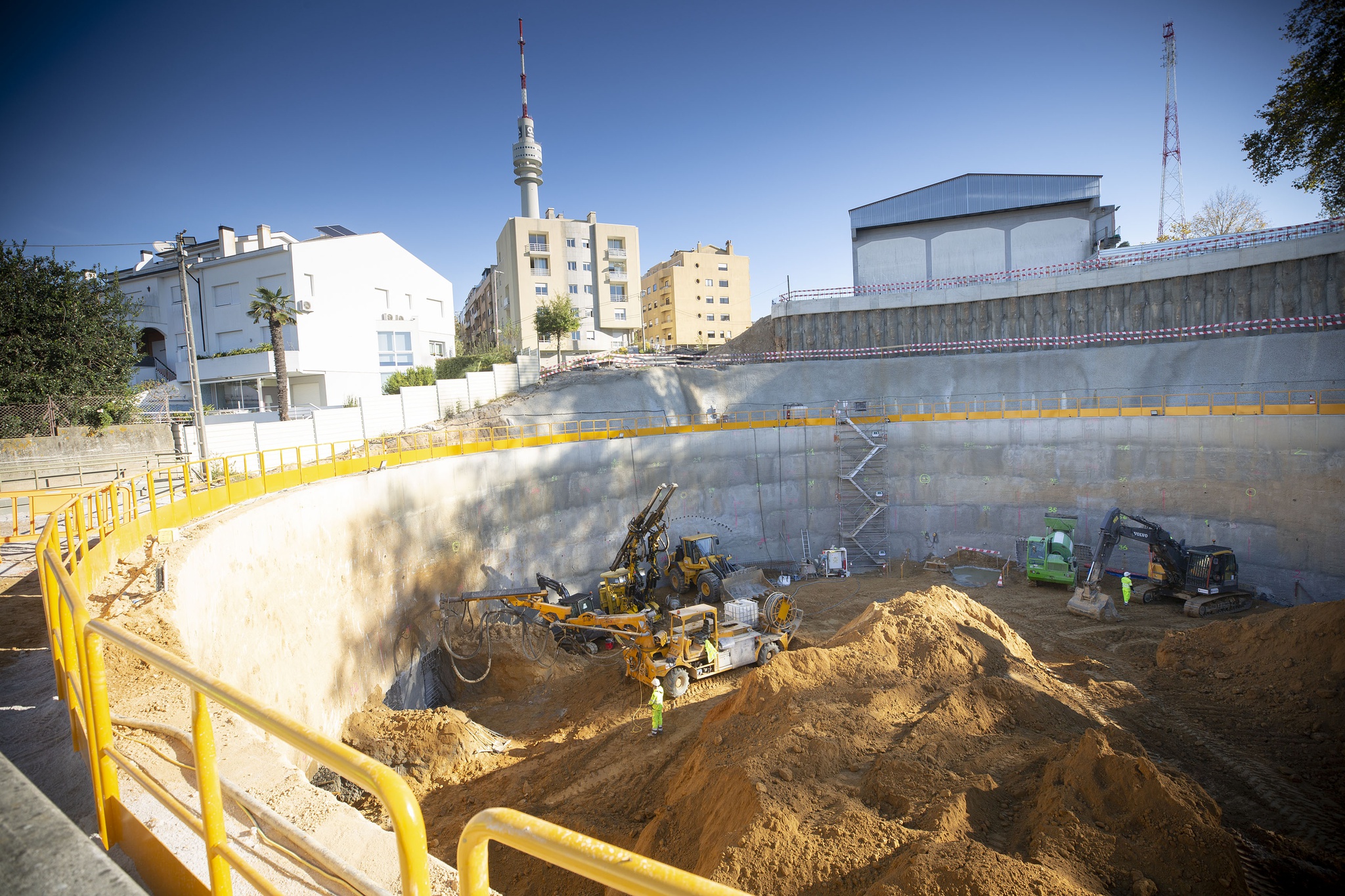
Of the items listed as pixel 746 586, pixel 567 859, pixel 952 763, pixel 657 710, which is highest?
pixel 567 859

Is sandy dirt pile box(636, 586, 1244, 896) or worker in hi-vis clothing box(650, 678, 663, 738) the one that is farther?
worker in hi-vis clothing box(650, 678, 663, 738)

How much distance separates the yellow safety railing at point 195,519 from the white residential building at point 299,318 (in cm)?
1307

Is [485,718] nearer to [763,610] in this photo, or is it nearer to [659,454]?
[763,610]

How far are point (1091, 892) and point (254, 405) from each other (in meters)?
41.9

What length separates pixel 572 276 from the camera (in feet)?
171

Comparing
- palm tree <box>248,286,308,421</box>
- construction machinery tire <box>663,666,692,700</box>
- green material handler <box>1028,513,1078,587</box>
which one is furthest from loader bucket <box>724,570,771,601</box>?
palm tree <box>248,286,308,421</box>

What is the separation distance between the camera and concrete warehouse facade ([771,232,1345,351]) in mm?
27922

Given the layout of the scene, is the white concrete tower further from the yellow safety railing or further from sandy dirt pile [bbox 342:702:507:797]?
sandy dirt pile [bbox 342:702:507:797]

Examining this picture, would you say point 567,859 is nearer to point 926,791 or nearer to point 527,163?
point 926,791

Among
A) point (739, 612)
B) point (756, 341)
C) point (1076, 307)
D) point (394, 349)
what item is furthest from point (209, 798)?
Answer: point (394, 349)

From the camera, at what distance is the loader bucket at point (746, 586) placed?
1961 cm

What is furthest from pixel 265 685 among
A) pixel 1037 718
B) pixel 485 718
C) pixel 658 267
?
pixel 658 267

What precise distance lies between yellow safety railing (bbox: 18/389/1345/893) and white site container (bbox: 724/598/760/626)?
34.8ft

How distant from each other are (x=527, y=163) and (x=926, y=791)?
60463 mm
